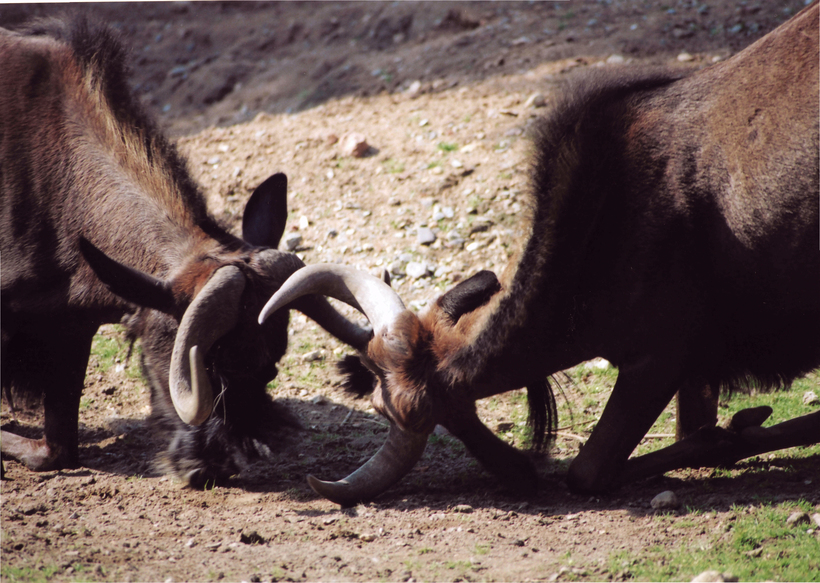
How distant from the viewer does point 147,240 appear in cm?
432

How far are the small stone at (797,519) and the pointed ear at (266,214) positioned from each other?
2.99 m

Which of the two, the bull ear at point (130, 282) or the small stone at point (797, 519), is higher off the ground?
the bull ear at point (130, 282)

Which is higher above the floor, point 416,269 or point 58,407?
point 416,269

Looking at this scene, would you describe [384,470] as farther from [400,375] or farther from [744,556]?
[744,556]

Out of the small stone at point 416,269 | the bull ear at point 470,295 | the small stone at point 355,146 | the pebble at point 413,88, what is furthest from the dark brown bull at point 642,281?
the pebble at point 413,88

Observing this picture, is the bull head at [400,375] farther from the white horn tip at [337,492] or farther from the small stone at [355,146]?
the small stone at [355,146]

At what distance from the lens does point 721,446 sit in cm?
397

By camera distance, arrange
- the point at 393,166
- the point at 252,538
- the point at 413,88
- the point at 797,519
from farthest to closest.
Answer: the point at 413,88 < the point at 393,166 < the point at 252,538 < the point at 797,519

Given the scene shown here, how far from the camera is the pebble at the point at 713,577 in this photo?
2881 mm

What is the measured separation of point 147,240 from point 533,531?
256cm

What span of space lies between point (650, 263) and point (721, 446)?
107 centimetres

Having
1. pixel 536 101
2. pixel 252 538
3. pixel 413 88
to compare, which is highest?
pixel 413 88

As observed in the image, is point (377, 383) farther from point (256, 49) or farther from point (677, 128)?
point (256, 49)

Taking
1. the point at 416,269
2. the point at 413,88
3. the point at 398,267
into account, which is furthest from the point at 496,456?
the point at 413,88
